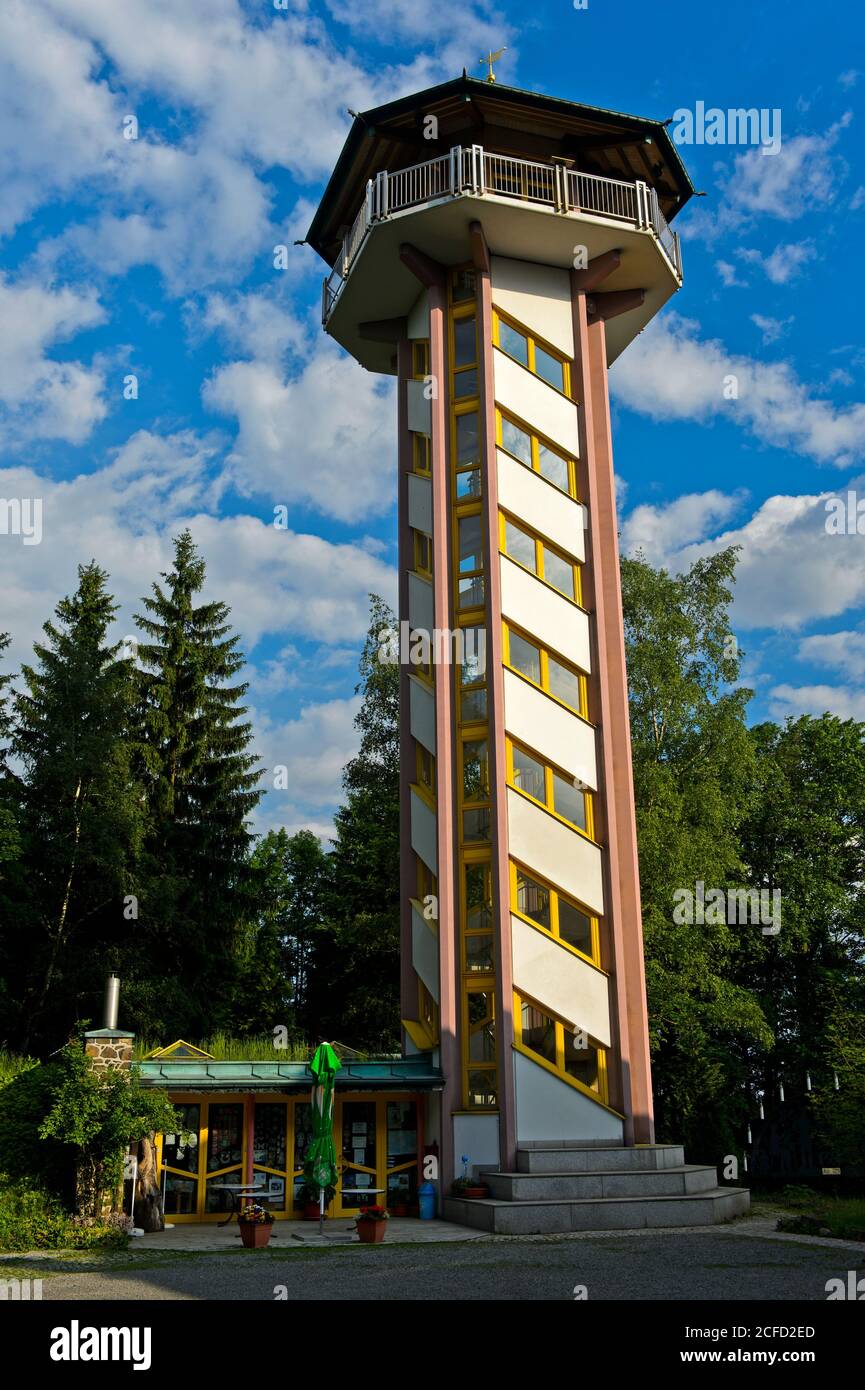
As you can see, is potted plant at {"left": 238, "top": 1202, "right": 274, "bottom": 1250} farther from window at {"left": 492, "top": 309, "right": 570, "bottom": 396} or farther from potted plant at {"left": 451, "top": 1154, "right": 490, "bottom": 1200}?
window at {"left": 492, "top": 309, "right": 570, "bottom": 396}

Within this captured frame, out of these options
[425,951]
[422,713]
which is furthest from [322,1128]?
[422,713]

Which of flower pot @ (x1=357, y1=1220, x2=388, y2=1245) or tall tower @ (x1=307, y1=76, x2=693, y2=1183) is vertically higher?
tall tower @ (x1=307, y1=76, x2=693, y2=1183)

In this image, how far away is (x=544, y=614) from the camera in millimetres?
24250

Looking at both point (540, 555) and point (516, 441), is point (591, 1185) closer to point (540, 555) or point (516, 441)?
point (540, 555)

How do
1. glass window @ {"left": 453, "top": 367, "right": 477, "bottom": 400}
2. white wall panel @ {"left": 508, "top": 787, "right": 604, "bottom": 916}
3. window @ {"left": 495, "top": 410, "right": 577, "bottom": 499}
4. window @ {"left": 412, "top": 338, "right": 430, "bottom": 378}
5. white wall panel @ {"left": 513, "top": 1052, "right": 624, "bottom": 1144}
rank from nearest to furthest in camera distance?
white wall panel @ {"left": 513, "top": 1052, "right": 624, "bottom": 1144}, white wall panel @ {"left": 508, "top": 787, "right": 604, "bottom": 916}, window @ {"left": 495, "top": 410, "right": 577, "bottom": 499}, glass window @ {"left": 453, "top": 367, "right": 477, "bottom": 400}, window @ {"left": 412, "top": 338, "right": 430, "bottom": 378}

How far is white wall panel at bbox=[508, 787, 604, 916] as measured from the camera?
22.5m

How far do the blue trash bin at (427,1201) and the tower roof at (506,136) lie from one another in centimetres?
2209

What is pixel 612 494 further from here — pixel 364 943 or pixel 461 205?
pixel 364 943

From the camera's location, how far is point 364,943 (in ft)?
120

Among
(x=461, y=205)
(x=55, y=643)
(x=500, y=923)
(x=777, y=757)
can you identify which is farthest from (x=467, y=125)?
(x=777, y=757)

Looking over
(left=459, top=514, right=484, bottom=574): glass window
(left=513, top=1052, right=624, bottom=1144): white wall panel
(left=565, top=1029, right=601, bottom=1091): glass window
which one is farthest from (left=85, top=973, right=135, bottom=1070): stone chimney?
(left=459, top=514, right=484, bottom=574): glass window

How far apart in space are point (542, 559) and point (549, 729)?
386cm

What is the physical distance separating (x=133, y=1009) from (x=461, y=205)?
23060 mm

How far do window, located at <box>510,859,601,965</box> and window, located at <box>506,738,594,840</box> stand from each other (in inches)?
55.1
